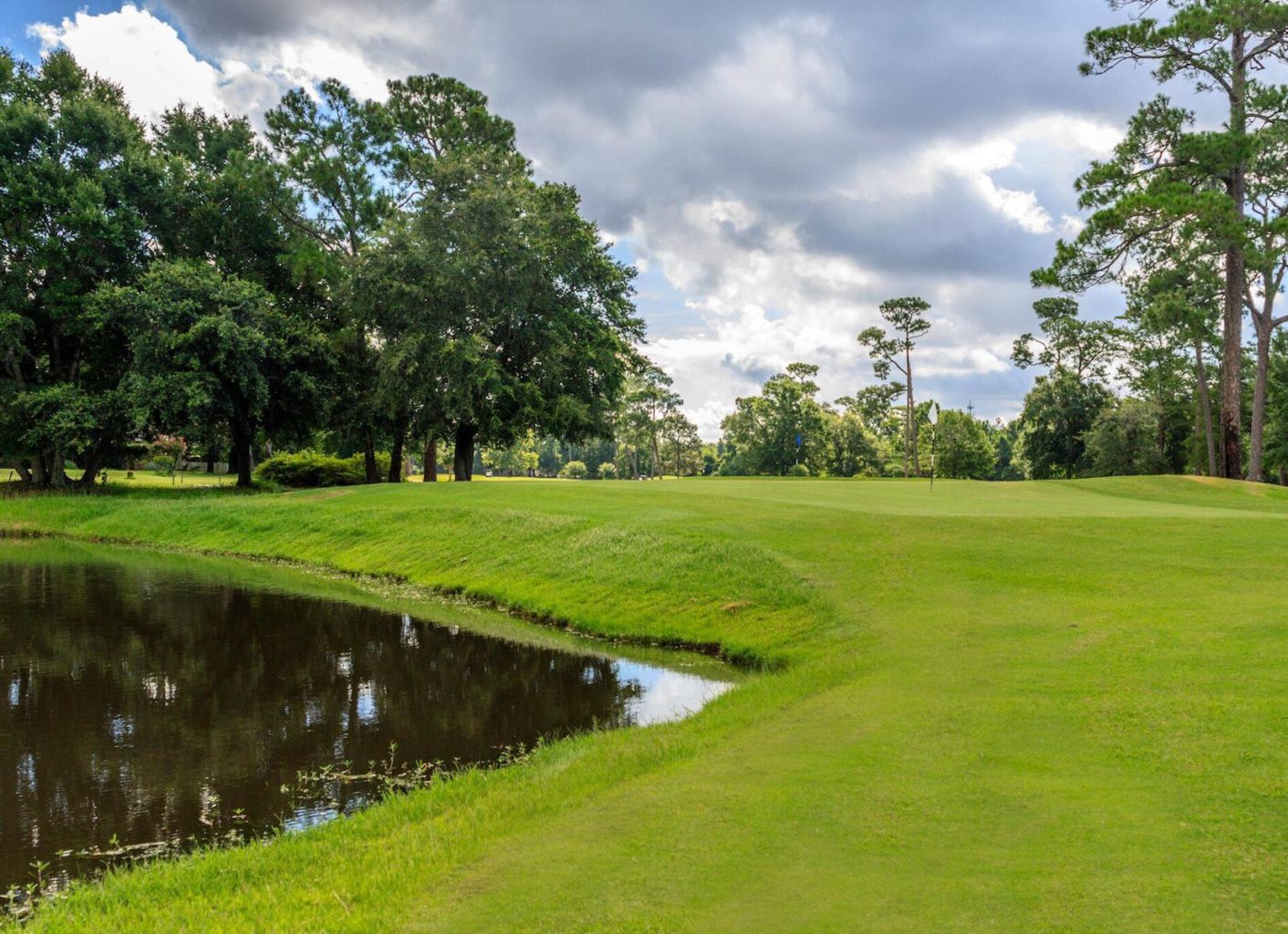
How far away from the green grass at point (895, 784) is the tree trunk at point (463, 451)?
93.5ft

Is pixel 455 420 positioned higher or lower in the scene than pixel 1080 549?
higher

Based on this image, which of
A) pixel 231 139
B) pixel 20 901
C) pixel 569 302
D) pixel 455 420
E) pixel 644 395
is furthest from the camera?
pixel 644 395

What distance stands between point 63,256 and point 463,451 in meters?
20.4

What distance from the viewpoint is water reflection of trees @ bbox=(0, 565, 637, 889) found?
801 cm

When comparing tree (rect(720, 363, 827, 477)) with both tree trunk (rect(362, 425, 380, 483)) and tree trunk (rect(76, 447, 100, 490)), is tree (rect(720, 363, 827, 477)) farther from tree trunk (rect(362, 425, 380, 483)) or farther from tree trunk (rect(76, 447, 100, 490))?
tree trunk (rect(76, 447, 100, 490))

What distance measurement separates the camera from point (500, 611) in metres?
18.1

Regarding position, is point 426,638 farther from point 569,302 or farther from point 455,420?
point 569,302

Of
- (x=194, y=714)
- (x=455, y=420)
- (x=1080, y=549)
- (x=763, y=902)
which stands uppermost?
(x=455, y=420)

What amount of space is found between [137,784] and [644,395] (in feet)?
265

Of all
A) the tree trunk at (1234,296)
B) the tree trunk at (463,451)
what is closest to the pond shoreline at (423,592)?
the tree trunk at (463,451)

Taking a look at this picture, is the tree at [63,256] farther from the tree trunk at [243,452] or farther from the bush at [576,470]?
the bush at [576,470]

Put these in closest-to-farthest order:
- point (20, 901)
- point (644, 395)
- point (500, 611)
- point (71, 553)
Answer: point (20, 901) → point (500, 611) → point (71, 553) → point (644, 395)

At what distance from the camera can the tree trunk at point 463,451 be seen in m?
→ 43.6

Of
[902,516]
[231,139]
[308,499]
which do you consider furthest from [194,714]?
[231,139]
